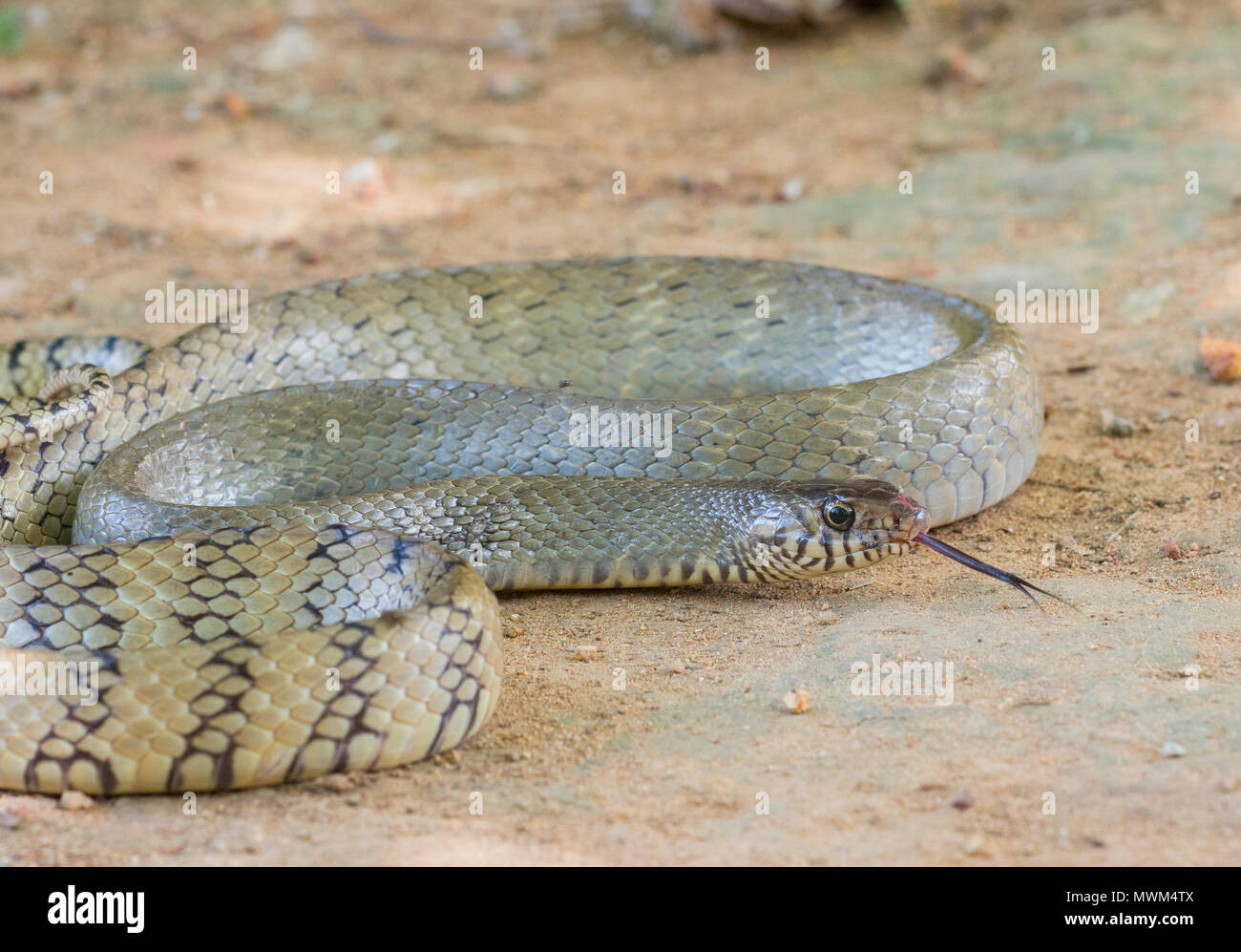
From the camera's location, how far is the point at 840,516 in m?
5.41

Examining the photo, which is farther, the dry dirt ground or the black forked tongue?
the black forked tongue

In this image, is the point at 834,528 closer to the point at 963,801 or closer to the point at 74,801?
the point at 963,801

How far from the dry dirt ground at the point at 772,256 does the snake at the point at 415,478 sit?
212 millimetres

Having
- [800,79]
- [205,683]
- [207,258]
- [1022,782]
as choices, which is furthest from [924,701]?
[800,79]

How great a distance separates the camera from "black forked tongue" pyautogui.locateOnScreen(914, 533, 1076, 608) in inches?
206

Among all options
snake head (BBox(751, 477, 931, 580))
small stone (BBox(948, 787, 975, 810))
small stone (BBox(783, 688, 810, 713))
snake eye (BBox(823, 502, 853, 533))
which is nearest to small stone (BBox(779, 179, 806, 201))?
snake head (BBox(751, 477, 931, 580))

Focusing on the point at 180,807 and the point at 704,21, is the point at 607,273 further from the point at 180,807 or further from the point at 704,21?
the point at 704,21

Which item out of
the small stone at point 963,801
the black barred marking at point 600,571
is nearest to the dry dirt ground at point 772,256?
the small stone at point 963,801

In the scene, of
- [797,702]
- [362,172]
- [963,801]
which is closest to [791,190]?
[362,172]

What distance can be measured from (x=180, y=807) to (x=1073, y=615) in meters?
3.31

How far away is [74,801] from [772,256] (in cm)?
668

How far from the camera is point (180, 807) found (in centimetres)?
403

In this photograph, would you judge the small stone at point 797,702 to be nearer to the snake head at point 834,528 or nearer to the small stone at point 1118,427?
the snake head at point 834,528

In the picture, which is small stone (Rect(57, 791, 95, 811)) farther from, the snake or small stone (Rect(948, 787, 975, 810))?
small stone (Rect(948, 787, 975, 810))
